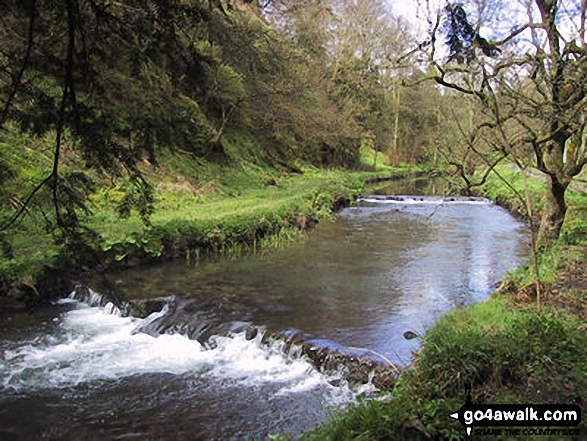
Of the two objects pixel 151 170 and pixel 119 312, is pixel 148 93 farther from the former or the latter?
pixel 151 170

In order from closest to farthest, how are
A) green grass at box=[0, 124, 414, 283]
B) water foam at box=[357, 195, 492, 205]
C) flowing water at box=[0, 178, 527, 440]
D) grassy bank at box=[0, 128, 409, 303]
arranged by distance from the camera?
flowing water at box=[0, 178, 527, 440], grassy bank at box=[0, 128, 409, 303], green grass at box=[0, 124, 414, 283], water foam at box=[357, 195, 492, 205]

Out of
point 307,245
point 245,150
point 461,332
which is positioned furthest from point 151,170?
point 461,332

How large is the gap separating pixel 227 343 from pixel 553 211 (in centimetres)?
691

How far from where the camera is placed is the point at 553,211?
10242mm

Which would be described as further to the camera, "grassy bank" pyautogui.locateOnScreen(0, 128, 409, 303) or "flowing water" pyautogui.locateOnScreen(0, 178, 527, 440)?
"grassy bank" pyautogui.locateOnScreen(0, 128, 409, 303)

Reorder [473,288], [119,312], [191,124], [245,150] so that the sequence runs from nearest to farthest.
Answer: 1. [191,124]
2. [119,312]
3. [473,288]
4. [245,150]

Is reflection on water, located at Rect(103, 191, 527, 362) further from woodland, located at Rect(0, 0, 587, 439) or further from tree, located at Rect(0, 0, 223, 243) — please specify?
tree, located at Rect(0, 0, 223, 243)

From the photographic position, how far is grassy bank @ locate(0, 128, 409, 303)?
28.1 ft

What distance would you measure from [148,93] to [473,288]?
7.31 meters

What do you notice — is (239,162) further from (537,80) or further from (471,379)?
(471,379)

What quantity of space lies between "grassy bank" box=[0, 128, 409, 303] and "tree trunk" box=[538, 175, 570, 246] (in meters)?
6.65

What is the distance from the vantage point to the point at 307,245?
47.1 feet

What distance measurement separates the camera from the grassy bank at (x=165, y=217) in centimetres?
855

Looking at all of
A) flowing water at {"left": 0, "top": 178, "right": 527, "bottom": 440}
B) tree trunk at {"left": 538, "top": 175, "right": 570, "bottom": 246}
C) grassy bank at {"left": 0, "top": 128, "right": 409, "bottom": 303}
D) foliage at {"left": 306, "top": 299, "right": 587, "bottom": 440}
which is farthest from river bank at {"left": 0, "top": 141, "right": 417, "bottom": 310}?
tree trunk at {"left": 538, "top": 175, "right": 570, "bottom": 246}
